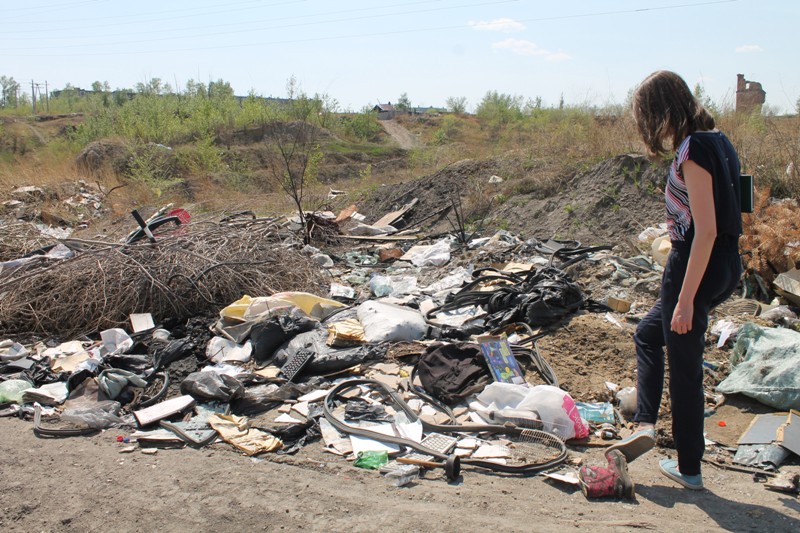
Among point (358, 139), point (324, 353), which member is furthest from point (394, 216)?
point (358, 139)

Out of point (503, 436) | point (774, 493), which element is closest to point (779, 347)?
point (774, 493)

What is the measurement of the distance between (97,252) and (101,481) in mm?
3858

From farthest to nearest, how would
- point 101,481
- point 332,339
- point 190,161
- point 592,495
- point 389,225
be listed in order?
point 190,161 < point 389,225 < point 332,339 < point 101,481 < point 592,495

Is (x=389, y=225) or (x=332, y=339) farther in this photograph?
(x=389, y=225)

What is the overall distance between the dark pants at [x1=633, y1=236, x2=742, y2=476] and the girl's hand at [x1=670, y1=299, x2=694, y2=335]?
58 mm

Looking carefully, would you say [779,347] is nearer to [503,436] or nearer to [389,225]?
[503,436]

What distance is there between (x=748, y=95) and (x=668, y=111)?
45.3ft

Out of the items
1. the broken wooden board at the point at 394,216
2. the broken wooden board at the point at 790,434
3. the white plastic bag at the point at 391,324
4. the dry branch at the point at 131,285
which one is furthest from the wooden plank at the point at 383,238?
the broken wooden board at the point at 790,434

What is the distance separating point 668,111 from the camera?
2395 mm

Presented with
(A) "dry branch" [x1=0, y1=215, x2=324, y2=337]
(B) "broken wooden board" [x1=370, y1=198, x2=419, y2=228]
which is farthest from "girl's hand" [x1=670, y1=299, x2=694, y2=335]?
(B) "broken wooden board" [x1=370, y1=198, x2=419, y2=228]

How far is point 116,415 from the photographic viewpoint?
12.7 feet

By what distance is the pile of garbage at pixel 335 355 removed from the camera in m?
3.29

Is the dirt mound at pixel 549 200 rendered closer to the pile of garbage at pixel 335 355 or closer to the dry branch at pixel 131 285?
the pile of garbage at pixel 335 355

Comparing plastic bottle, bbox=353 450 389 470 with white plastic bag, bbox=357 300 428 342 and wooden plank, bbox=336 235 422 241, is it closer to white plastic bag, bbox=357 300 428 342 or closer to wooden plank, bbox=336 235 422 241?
white plastic bag, bbox=357 300 428 342
